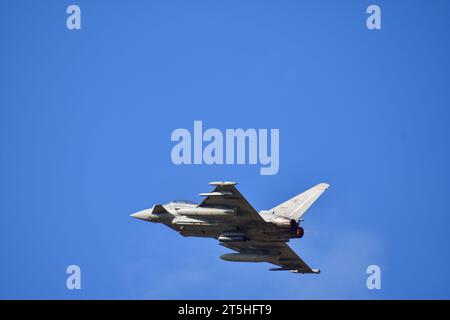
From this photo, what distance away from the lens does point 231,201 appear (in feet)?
208

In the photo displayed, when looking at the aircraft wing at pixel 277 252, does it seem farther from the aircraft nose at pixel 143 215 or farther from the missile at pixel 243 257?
the aircraft nose at pixel 143 215

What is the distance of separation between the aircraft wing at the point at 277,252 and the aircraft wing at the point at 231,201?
2875 millimetres

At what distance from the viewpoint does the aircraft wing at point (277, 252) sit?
67875 millimetres

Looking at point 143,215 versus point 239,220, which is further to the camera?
point 143,215

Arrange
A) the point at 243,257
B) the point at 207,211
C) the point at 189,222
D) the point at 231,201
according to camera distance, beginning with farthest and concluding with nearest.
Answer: the point at 243,257 → the point at 189,222 → the point at 207,211 → the point at 231,201

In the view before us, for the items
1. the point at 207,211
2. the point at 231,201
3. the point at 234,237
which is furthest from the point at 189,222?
the point at 231,201

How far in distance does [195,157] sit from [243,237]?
7.52 metres

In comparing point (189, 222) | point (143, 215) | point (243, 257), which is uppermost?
point (143, 215)

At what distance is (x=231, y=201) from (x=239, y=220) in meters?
1.88

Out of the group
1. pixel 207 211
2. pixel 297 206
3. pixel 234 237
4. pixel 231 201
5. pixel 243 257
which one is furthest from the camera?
pixel 243 257

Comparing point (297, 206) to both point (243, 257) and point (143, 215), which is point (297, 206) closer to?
point (243, 257)

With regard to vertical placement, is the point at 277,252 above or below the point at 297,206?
below
